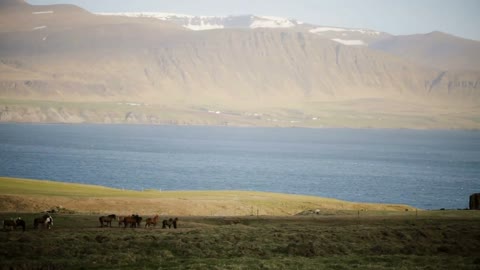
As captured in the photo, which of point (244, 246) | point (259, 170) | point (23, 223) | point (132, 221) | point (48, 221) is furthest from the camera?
point (259, 170)

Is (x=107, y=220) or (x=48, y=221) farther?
(x=107, y=220)

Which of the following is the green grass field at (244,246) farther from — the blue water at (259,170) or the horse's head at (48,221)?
the blue water at (259,170)

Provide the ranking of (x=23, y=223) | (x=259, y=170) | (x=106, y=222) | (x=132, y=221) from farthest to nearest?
(x=259, y=170)
(x=106, y=222)
(x=132, y=221)
(x=23, y=223)

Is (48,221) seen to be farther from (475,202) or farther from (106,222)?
(475,202)

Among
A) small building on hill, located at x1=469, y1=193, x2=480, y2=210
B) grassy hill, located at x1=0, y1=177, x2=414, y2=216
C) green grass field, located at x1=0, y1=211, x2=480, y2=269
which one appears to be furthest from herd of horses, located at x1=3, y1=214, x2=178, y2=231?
small building on hill, located at x1=469, y1=193, x2=480, y2=210

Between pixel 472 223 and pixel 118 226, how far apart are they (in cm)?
1864

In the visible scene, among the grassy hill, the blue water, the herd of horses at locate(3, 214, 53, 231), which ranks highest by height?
the blue water

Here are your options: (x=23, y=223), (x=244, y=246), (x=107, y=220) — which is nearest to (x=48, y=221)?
(x=23, y=223)

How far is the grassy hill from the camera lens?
55.1 metres

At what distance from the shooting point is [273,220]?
150 feet

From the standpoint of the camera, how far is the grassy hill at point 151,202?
55.1 m

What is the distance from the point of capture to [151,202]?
59.4 m

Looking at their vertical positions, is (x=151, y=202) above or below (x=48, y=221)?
above

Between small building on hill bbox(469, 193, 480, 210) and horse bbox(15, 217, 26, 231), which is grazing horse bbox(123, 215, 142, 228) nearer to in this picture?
horse bbox(15, 217, 26, 231)
